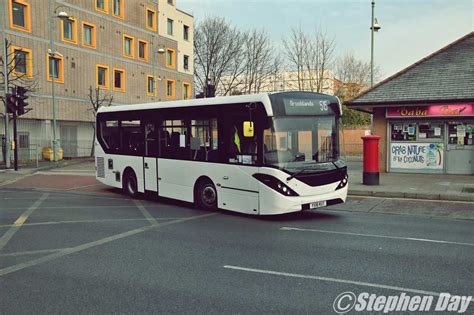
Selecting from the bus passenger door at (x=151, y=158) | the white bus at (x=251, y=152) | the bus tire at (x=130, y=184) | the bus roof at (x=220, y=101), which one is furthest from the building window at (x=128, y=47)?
the white bus at (x=251, y=152)

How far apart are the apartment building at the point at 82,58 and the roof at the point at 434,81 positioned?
17.4 meters

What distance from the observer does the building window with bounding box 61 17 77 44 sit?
35.2 metres

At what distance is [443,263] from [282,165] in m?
3.88

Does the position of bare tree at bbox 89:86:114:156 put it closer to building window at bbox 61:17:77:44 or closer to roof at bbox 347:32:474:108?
building window at bbox 61:17:77:44

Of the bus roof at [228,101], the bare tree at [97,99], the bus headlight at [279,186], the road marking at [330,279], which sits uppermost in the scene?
the bare tree at [97,99]

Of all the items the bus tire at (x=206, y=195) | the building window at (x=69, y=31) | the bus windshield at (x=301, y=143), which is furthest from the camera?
the building window at (x=69, y=31)

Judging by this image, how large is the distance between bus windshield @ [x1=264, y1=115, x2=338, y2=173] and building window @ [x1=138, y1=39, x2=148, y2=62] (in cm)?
3668

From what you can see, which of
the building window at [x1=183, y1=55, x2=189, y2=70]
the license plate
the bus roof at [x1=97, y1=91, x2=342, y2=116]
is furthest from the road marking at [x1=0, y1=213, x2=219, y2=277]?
the building window at [x1=183, y1=55, x2=189, y2=70]

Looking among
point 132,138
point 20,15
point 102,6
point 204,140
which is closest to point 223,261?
point 204,140

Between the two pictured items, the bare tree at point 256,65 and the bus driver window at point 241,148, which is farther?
the bare tree at point 256,65

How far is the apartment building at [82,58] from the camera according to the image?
31922mm

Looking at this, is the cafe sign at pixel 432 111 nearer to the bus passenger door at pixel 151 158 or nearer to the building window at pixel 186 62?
the bus passenger door at pixel 151 158

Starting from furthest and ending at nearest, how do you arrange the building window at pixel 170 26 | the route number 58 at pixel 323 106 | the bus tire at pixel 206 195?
the building window at pixel 170 26 < the bus tire at pixel 206 195 < the route number 58 at pixel 323 106

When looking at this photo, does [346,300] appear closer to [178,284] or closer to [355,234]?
[178,284]
